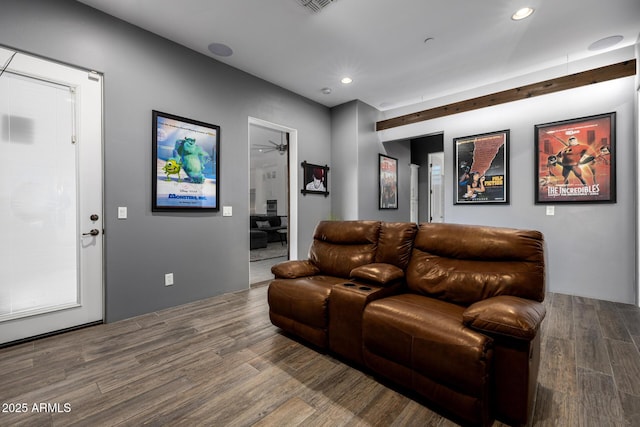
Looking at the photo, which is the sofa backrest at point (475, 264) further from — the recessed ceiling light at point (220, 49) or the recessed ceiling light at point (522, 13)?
the recessed ceiling light at point (220, 49)

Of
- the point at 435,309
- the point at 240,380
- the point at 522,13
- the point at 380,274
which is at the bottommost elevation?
the point at 240,380

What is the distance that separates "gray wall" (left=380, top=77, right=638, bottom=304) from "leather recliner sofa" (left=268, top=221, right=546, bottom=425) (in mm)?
2548

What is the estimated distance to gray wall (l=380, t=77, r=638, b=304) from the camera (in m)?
3.33

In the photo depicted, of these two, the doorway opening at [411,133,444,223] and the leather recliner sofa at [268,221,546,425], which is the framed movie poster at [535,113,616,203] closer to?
the leather recliner sofa at [268,221,546,425]

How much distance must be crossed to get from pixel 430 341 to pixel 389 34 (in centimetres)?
313

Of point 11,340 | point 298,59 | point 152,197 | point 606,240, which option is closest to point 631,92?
point 606,240

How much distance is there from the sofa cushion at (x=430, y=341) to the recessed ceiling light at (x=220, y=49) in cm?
332

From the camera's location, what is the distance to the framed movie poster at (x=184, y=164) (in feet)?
10.2

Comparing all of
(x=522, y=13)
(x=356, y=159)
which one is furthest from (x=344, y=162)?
(x=522, y=13)

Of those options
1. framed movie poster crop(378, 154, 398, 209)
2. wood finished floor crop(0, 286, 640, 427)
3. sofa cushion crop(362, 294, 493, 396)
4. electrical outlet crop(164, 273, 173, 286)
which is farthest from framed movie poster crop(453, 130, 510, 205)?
electrical outlet crop(164, 273, 173, 286)

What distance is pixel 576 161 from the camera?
11.8 feet

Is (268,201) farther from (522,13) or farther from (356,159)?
(522,13)

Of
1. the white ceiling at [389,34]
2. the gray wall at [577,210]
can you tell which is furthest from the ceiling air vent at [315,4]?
the gray wall at [577,210]

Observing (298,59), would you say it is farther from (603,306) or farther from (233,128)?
(603,306)
